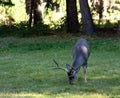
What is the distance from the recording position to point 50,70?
17.2 m

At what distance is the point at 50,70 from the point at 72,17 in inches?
536

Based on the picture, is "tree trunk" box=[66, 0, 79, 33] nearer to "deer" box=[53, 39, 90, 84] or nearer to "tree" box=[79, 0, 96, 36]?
"tree" box=[79, 0, 96, 36]

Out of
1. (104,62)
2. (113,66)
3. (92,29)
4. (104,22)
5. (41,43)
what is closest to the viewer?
(113,66)

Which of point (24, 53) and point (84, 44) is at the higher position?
point (84, 44)

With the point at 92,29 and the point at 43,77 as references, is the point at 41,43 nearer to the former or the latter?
the point at 92,29

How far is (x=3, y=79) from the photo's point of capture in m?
15.5

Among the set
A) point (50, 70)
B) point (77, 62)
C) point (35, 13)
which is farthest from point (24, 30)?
point (77, 62)

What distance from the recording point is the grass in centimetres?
1284

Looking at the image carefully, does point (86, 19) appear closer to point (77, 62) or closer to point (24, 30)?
point (24, 30)

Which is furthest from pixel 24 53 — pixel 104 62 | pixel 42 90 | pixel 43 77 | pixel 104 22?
pixel 104 22

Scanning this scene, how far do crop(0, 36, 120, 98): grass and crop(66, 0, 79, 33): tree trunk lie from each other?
2601mm

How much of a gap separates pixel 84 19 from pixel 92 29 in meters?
0.75

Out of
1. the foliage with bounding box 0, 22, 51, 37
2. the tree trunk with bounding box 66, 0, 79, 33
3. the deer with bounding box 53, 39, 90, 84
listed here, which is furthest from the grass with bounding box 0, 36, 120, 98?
the foliage with bounding box 0, 22, 51, 37

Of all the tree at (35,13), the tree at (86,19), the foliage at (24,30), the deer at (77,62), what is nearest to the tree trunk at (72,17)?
the tree at (86,19)
